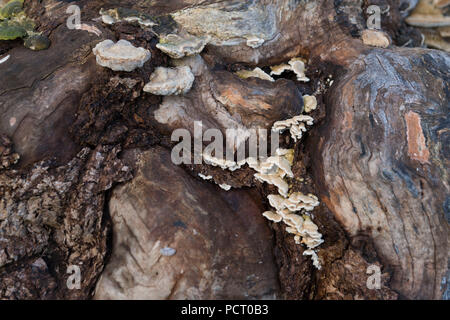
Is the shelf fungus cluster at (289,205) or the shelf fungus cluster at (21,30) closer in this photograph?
the shelf fungus cluster at (289,205)

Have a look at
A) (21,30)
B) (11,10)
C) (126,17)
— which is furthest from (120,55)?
(11,10)

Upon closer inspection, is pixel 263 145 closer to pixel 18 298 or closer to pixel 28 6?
pixel 18 298

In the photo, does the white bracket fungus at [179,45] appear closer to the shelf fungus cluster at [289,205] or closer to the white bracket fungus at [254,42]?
the white bracket fungus at [254,42]

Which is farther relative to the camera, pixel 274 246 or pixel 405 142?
pixel 274 246

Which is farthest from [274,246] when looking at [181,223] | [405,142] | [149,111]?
[149,111]

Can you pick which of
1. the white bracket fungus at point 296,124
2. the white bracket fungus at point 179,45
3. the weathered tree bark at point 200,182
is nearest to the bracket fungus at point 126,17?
the weathered tree bark at point 200,182

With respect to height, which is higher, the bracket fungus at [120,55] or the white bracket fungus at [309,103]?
the bracket fungus at [120,55]

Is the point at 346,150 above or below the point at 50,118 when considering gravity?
below
